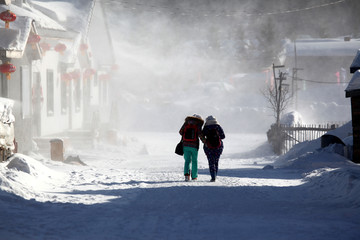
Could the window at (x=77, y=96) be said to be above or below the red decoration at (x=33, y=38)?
below

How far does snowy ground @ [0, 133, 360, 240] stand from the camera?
6.68 m

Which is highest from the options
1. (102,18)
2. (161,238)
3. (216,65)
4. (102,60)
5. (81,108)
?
(216,65)

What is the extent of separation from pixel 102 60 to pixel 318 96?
3739 centimetres

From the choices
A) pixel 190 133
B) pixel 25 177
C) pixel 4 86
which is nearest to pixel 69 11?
pixel 4 86

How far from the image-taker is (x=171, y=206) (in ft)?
28.5

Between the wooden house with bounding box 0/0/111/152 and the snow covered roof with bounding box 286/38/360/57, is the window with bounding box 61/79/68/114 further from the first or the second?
the snow covered roof with bounding box 286/38/360/57

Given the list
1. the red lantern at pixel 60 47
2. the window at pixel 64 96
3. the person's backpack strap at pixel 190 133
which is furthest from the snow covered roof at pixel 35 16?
the person's backpack strap at pixel 190 133

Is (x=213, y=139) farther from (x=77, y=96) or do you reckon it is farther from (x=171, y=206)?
(x=77, y=96)

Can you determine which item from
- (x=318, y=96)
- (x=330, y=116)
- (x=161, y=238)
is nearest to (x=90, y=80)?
(x=161, y=238)

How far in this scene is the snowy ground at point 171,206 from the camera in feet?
21.9

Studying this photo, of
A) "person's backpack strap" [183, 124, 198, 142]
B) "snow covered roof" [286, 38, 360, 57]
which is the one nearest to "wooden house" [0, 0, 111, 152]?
"person's backpack strap" [183, 124, 198, 142]

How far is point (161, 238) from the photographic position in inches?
249

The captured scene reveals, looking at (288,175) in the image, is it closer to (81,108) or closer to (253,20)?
(81,108)

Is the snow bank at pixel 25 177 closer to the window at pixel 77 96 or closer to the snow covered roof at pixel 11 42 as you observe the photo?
the snow covered roof at pixel 11 42
